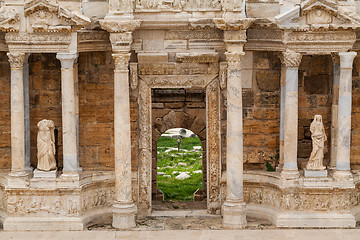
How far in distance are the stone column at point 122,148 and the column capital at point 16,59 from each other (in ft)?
5.81

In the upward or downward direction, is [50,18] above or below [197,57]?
above

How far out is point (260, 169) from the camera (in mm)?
18344

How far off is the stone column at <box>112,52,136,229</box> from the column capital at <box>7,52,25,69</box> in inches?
69.8

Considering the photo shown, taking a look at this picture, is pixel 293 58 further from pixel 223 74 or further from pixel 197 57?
pixel 197 57

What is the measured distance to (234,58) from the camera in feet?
56.0

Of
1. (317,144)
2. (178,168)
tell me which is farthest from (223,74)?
(178,168)

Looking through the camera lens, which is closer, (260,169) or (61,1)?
(61,1)

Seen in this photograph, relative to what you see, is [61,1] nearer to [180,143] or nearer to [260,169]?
[260,169]

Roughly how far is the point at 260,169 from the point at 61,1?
5.28 meters

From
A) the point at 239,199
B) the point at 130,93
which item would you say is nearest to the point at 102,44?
the point at 130,93

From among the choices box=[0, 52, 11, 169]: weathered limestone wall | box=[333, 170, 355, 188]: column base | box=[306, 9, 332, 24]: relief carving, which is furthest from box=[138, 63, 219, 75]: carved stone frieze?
box=[333, 170, 355, 188]: column base

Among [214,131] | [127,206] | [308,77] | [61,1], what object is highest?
[61,1]

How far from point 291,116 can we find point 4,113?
588 centimetres

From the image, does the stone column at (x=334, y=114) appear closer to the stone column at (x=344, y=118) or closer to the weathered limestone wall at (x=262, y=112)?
the stone column at (x=344, y=118)
